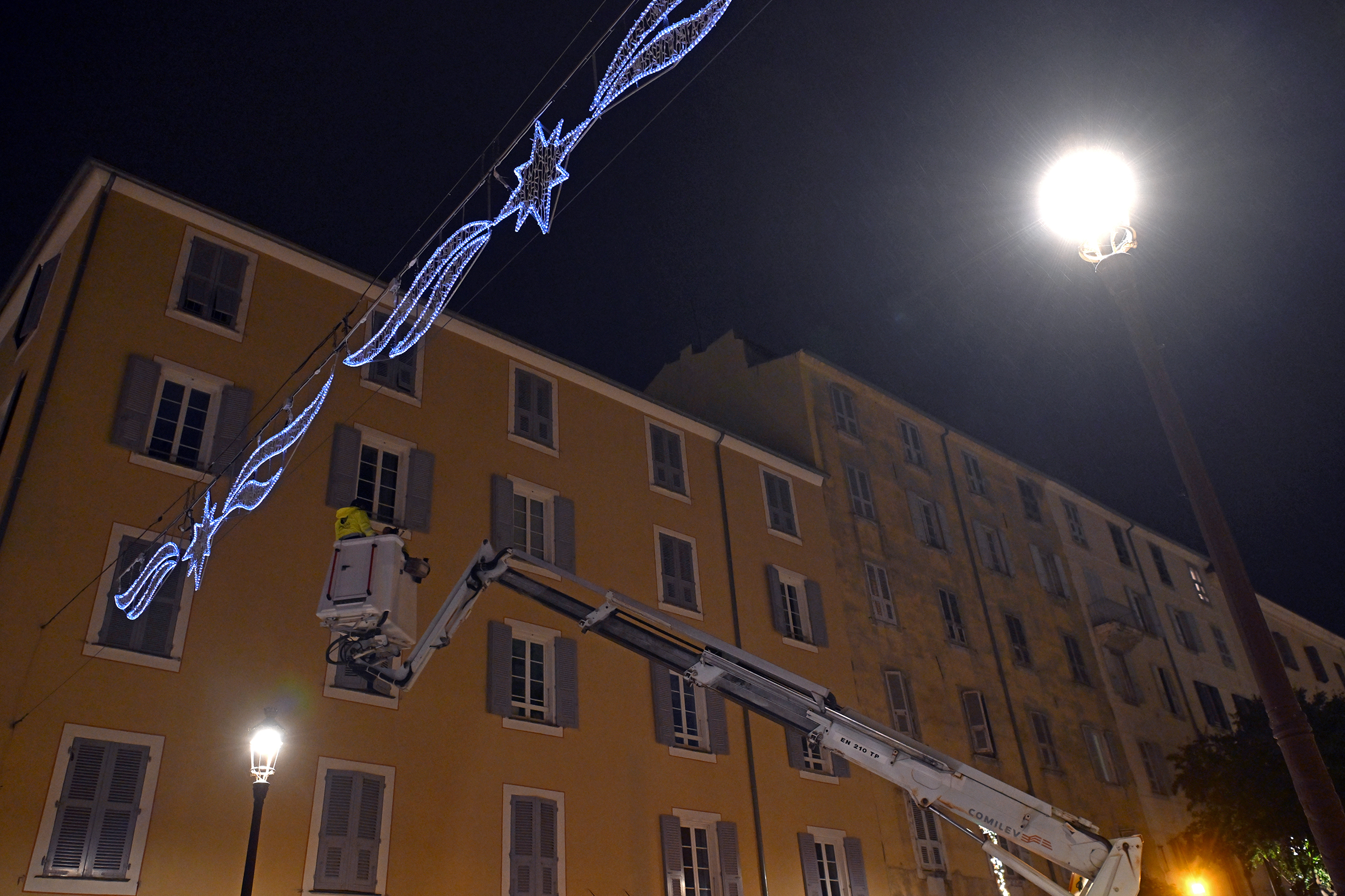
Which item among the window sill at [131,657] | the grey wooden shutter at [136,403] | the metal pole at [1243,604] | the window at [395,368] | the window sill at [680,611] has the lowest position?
the metal pole at [1243,604]

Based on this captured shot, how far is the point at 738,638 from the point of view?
2236 centimetres

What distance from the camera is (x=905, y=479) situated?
30.3 meters

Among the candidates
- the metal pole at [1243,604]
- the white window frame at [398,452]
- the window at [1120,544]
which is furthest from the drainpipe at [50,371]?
the window at [1120,544]

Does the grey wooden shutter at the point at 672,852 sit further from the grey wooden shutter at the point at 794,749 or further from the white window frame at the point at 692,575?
the white window frame at the point at 692,575

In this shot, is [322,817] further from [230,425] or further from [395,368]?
[395,368]

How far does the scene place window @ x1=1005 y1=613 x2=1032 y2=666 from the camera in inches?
1188

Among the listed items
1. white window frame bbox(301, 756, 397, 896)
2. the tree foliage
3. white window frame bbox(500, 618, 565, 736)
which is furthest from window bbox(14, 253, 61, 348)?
the tree foliage

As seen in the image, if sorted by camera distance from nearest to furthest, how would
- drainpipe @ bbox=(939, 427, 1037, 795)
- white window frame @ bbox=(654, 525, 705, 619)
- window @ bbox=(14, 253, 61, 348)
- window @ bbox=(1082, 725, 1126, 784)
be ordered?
window @ bbox=(14, 253, 61, 348)
white window frame @ bbox=(654, 525, 705, 619)
drainpipe @ bbox=(939, 427, 1037, 795)
window @ bbox=(1082, 725, 1126, 784)

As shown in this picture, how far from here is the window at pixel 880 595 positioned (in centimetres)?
2647

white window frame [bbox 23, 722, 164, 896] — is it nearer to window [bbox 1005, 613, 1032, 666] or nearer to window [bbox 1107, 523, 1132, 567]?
window [bbox 1005, 613, 1032, 666]

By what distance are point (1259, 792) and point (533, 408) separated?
21686 millimetres

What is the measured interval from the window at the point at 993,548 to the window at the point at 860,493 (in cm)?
492

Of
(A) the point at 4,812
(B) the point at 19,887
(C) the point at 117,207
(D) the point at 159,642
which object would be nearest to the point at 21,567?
(D) the point at 159,642

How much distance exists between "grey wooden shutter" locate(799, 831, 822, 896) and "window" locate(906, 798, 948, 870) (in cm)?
349
